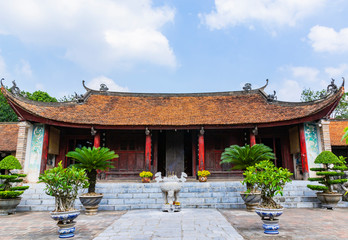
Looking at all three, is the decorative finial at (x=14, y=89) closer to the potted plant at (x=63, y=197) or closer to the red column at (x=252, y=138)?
the potted plant at (x=63, y=197)

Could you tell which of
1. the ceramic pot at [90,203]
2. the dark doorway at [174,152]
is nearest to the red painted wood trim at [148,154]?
the dark doorway at [174,152]

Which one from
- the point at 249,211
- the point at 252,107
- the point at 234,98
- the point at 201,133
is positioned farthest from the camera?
the point at 234,98

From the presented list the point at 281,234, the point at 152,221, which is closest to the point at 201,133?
the point at 152,221

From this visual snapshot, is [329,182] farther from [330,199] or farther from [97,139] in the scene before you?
[97,139]

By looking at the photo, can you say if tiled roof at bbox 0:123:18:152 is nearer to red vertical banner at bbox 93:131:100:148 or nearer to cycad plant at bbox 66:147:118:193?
red vertical banner at bbox 93:131:100:148

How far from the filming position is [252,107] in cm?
1488

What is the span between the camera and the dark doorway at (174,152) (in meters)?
15.5

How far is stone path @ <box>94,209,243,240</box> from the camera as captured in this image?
4984mm

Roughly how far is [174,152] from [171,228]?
33.0 feet

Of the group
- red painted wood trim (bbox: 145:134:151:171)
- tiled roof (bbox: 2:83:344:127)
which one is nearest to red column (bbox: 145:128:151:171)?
red painted wood trim (bbox: 145:134:151:171)

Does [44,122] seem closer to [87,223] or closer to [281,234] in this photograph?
[87,223]

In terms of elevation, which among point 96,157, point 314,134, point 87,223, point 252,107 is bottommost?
point 87,223

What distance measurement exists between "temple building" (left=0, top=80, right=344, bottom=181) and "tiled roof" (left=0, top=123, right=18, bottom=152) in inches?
103

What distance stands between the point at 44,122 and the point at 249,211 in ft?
31.5
